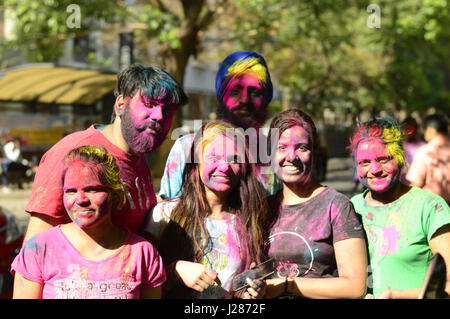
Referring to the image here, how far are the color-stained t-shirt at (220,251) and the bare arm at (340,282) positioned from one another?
0.17 metres

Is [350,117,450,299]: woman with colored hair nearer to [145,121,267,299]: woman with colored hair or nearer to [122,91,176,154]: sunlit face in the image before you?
[145,121,267,299]: woman with colored hair

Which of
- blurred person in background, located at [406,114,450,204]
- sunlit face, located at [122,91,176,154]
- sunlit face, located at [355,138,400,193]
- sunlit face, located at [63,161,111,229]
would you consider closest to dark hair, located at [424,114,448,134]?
blurred person in background, located at [406,114,450,204]

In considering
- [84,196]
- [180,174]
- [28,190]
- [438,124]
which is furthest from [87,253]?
[28,190]

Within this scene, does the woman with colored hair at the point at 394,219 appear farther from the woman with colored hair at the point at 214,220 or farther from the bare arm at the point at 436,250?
A: the woman with colored hair at the point at 214,220

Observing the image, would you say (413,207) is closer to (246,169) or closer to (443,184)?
(246,169)

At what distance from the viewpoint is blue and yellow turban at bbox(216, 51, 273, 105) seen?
10.3 ft

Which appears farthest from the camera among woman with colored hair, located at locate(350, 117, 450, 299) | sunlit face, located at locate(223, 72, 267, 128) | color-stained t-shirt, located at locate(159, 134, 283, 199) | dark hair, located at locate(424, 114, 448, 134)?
dark hair, located at locate(424, 114, 448, 134)

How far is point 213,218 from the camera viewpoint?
2.67 meters

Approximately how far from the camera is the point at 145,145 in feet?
8.58

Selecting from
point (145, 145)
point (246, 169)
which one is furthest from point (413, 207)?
point (145, 145)

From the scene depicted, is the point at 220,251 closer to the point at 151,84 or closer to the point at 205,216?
the point at 205,216

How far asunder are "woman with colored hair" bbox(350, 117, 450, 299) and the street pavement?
20.4 ft

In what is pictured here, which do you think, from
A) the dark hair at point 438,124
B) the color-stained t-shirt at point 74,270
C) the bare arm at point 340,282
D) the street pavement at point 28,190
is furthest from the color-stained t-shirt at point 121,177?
the street pavement at point 28,190
